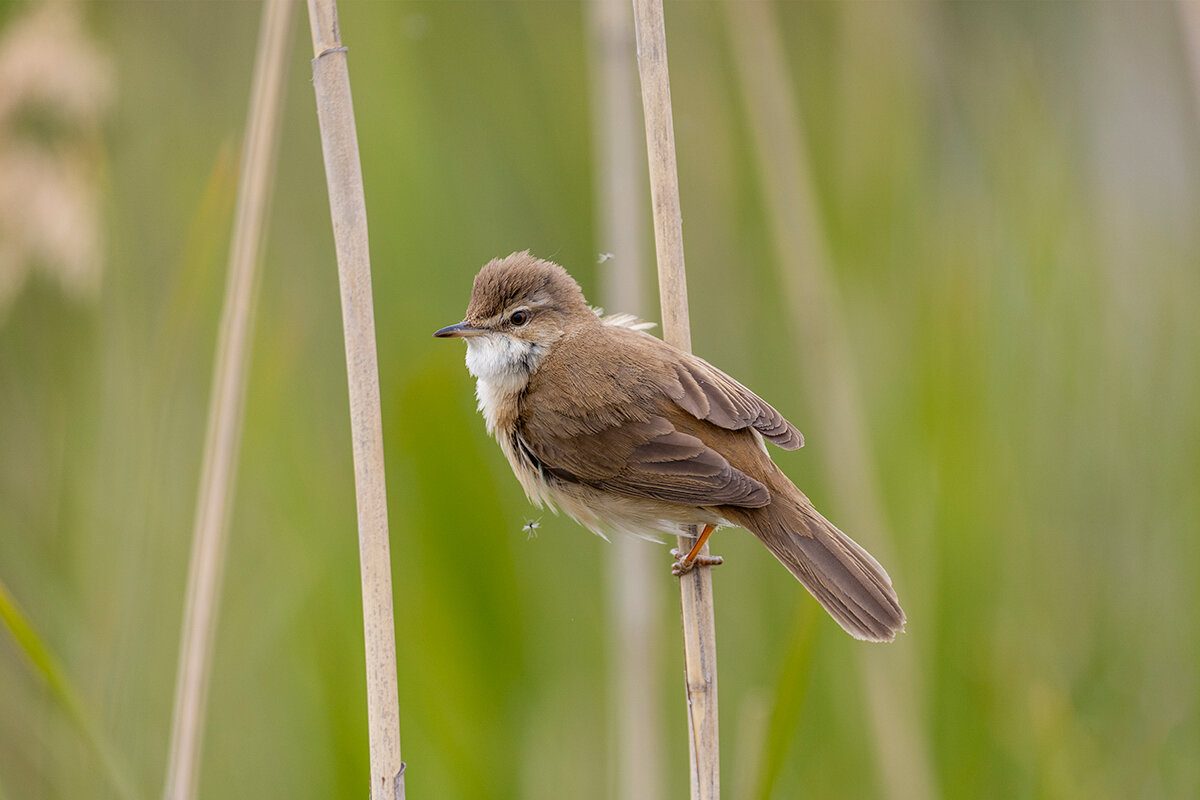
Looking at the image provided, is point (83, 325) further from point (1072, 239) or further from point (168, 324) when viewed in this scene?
point (1072, 239)

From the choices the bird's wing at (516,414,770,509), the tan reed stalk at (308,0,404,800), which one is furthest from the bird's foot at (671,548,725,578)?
the tan reed stalk at (308,0,404,800)

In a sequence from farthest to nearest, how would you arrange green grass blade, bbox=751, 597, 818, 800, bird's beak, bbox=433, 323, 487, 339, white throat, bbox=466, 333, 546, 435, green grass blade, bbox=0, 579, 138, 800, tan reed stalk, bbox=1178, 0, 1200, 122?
tan reed stalk, bbox=1178, 0, 1200, 122
white throat, bbox=466, 333, 546, 435
bird's beak, bbox=433, 323, 487, 339
green grass blade, bbox=751, 597, 818, 800
green grass blade, bbox=0, 579, 138, 800

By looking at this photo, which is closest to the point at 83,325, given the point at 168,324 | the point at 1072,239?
the point at 168,324

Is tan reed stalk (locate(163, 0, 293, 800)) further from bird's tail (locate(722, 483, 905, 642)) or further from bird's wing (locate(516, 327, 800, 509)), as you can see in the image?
bird's tail (locate(722, 483, 905, 642))

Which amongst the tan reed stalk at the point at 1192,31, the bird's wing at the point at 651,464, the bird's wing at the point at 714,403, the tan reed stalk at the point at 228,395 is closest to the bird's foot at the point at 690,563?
the bird's wing at the point at 651,464

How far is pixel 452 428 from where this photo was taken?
277cm

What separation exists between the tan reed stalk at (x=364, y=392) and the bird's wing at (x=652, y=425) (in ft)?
2.07

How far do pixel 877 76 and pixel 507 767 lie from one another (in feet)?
7.03

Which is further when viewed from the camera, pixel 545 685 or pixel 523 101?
pixel 523 101

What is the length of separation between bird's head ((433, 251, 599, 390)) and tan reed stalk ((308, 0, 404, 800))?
716 mm

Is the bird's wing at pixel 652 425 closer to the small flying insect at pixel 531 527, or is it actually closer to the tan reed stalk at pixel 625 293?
the small flying insect at pixel 531 527

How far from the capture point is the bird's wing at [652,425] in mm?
2416

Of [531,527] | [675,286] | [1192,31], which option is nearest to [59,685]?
[531,527]

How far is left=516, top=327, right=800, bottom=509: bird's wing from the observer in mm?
2416
